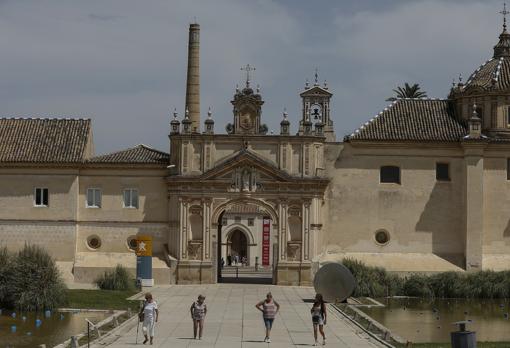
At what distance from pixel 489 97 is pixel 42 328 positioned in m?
29.5

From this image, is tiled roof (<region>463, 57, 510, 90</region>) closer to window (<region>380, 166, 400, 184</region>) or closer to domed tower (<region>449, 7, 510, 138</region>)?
domed tower (<region>449, 7, 510, 138</region>)

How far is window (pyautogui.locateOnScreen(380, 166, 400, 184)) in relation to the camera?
5544 cm

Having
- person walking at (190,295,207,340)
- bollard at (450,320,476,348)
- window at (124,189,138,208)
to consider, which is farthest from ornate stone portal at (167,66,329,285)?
bollard at (450,320,476,348)

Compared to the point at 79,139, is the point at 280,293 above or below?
below

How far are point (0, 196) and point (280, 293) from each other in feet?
51.9

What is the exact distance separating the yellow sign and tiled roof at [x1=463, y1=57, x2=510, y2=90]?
18.5 metres

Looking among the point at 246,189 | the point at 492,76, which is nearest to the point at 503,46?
the point at 492,76

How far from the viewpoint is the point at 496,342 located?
31531 mm

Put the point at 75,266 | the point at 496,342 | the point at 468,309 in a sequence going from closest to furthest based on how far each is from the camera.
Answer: the point at 496,342
the point at 468,309
the point at 75,266

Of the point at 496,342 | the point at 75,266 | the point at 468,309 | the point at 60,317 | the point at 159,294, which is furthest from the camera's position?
the point at 75,266

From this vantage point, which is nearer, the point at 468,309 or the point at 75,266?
the point at 468,309

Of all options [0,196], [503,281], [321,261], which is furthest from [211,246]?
[503,281]

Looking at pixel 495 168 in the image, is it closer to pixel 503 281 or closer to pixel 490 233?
pixel 490 233

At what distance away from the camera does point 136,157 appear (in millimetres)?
55844
